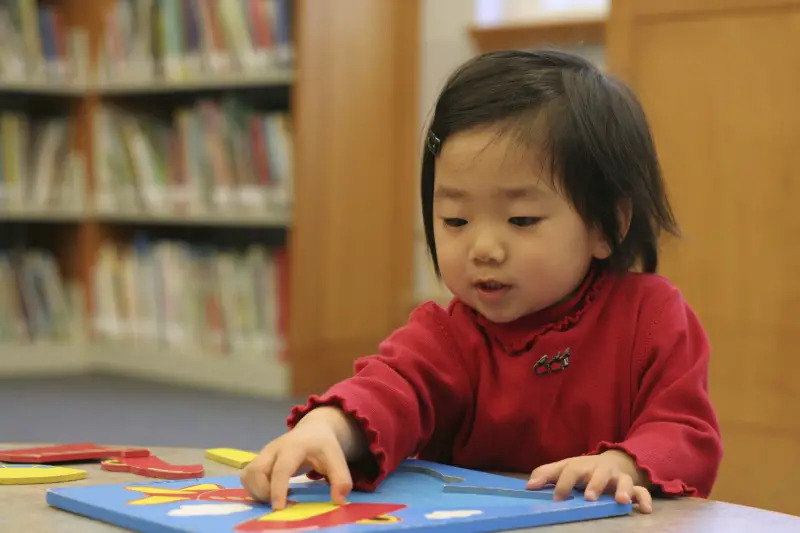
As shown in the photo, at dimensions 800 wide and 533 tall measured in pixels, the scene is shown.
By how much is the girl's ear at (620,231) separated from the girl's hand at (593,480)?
256 millimetres

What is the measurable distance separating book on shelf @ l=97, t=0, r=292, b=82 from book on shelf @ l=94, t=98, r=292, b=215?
0.13 metres

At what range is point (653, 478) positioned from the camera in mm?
812

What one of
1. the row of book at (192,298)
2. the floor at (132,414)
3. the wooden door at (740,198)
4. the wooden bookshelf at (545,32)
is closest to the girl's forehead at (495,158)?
the wooden door at (740,198)

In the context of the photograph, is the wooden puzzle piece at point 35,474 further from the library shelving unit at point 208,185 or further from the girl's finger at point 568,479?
the library shelving unit at point 208,185

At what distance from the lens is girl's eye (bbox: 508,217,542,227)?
932 mm

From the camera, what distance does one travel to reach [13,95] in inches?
168

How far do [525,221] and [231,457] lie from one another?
0.29 meters

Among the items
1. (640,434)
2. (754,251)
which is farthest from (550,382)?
(754,251)

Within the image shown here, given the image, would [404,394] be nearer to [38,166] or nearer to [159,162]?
[159,162]

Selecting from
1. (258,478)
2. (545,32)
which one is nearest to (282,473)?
(258,478)

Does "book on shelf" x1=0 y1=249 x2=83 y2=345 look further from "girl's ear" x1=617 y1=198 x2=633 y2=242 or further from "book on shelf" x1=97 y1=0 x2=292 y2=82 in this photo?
"girl's ear" x1=617 y1=198 x2=633 y2=242

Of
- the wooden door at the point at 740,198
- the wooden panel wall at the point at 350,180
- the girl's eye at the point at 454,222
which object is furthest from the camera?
the wooden panel wall at the point at 350,180

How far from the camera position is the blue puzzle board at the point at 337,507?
635 millimetres

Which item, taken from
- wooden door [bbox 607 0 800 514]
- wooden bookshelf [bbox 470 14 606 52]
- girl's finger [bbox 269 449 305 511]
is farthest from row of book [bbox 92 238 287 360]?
girl's finger [bbox 269 449 305 511]
